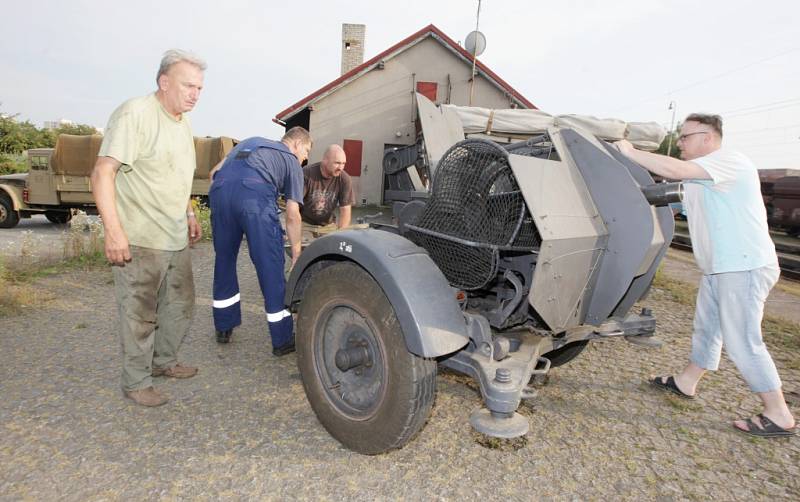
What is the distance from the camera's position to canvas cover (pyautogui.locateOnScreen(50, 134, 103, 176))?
Result: 11625mm

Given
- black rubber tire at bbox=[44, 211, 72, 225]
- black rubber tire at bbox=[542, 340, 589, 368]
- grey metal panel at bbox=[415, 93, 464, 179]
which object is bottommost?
black rubber tire at bbox=[44, 211, 72, 225]

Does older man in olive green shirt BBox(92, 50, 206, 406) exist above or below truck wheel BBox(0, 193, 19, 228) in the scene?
above

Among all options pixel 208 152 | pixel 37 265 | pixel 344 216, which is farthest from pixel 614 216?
pixel 208 152

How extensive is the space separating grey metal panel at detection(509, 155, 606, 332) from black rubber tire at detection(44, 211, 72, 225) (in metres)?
14.3

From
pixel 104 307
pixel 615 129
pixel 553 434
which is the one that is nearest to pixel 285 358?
pixel 553 434

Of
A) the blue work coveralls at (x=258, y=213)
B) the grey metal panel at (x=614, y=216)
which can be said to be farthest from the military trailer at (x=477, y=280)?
the blue work coveralls at (x=258, y=213)

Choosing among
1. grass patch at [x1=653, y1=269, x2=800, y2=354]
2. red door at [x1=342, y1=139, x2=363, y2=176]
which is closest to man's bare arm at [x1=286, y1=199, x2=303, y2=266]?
grass patch at [x1=653, y1=269, x2=800, y2=354]

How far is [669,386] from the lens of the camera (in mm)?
3373

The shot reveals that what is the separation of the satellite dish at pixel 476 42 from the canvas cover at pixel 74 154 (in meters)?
9.50

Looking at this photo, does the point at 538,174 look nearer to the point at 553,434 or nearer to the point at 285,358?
the point at 553,434

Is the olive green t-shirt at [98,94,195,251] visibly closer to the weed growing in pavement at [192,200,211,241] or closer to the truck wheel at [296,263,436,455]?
the truck wheel at [296,263,436,455]

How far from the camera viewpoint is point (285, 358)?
145 inches

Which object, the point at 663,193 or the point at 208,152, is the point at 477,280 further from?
the point at 208,152

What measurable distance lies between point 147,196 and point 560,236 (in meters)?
2.28
